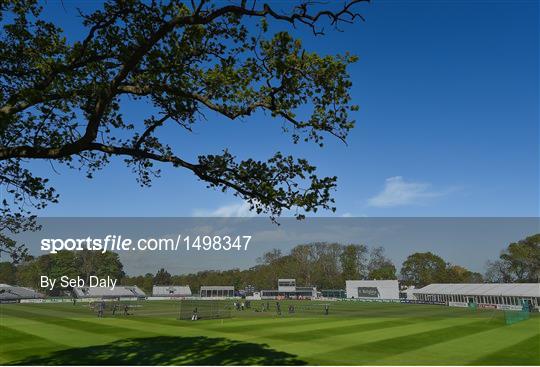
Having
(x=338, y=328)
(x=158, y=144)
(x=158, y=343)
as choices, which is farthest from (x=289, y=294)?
(x=158, y=144)

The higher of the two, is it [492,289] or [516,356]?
[492,289]

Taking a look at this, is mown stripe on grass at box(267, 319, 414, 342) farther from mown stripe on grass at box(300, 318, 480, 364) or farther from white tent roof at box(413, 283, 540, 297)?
white tent roof at box(413, 283, 540, 297)

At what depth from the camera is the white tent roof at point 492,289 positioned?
73825 millimetres

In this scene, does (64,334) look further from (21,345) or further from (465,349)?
(465,349)

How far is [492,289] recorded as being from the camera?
274ft

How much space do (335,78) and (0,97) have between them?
1089cm

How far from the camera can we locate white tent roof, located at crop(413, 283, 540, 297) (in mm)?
73825

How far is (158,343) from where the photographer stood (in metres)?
28.2

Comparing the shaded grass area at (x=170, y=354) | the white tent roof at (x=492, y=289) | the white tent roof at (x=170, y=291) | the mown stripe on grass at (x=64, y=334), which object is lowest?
the white tent roof at (x=170, y=291)

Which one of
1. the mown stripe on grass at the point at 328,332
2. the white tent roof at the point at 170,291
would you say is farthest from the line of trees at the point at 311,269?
the mown stripe on grass at the point at 328,332

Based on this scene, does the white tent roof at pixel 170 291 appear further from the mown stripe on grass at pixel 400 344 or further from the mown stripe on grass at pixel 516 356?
the mown stripe on grass at pixel 516 356

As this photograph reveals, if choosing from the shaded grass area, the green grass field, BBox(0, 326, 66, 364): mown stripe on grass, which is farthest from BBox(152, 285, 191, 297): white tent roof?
the shaded grass area

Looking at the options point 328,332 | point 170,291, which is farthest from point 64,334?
point 170,291

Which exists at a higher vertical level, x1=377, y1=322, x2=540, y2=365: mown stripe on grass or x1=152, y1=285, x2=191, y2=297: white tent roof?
x1=377, y1=322, x2=540, y2=365: mown stripe on grass
